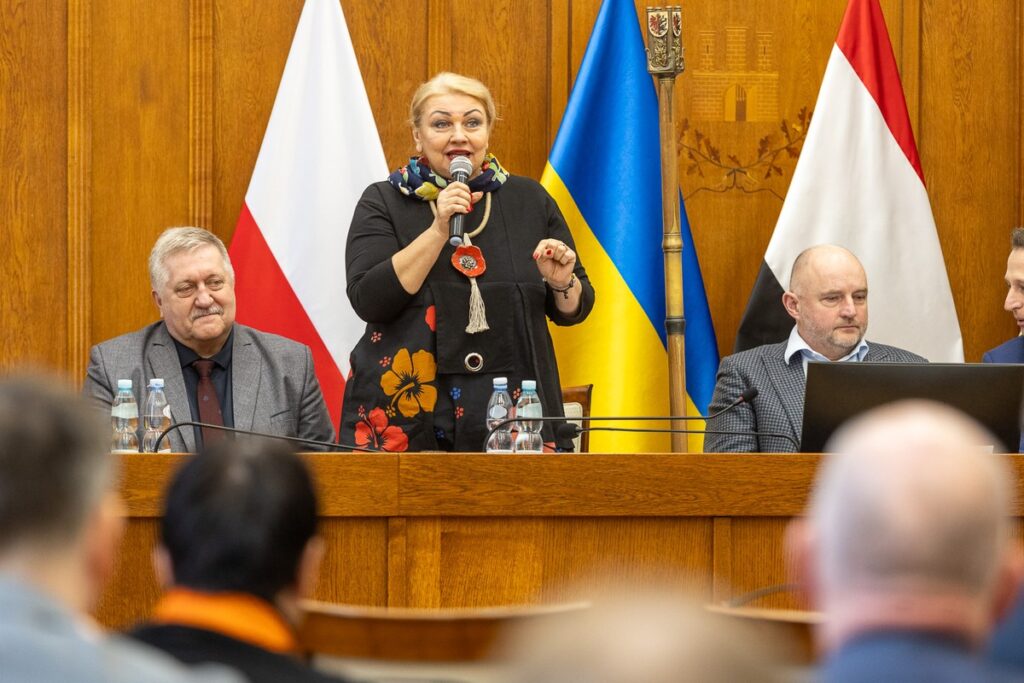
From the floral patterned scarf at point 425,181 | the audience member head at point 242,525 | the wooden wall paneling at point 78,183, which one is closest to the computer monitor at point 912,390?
the floral patterned scarf at point 425,181

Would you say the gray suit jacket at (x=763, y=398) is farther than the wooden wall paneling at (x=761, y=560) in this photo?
Yes

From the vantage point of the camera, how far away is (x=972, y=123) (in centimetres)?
551

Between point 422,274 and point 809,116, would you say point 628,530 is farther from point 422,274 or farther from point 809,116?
point 809,116

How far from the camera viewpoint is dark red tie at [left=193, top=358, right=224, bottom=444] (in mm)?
4062

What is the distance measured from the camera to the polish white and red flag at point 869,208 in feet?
17.0

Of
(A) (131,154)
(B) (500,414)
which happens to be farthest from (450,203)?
(A) (131,154)

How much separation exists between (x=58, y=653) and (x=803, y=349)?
3.43 m

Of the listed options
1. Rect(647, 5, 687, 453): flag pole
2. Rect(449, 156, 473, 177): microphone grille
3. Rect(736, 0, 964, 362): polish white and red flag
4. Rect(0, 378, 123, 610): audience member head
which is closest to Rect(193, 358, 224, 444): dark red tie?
Rect(449, 156, 473, 177): microphone grille

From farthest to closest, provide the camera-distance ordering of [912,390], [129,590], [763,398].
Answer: [763,398] < [912,390] < [129,590]

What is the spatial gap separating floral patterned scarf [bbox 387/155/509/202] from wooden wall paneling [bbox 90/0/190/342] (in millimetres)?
1328

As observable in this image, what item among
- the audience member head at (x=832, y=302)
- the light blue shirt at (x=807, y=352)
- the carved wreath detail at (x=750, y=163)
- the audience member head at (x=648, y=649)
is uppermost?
the carved wreath detail at (x=750, y=163)

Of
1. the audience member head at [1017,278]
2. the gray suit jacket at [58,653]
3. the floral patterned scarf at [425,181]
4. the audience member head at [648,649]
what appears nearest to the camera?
the audience member head at [648,649]

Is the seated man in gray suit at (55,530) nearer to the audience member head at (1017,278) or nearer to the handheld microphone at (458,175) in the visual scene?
the handheld microphone at (458,175)

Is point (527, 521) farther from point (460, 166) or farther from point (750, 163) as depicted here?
point (750, 163)
